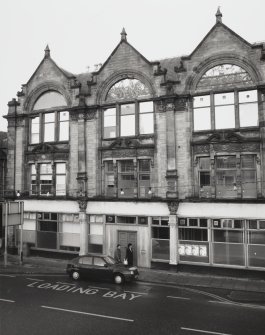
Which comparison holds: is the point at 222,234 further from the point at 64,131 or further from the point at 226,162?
the point at 64,131

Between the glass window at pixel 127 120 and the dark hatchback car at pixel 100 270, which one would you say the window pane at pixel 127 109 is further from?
the dark hatchback car at pixel 100 270

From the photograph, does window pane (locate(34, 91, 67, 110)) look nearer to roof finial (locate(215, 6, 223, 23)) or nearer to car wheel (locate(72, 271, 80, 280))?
roof finial (locate(215, 6, 223, 23))

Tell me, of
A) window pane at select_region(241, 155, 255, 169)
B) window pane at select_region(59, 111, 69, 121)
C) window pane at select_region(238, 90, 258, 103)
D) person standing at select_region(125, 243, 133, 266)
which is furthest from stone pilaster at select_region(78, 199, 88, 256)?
window pane at select_region(238, 90, 258, 103)

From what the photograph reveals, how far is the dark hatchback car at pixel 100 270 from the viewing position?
18.7 metres

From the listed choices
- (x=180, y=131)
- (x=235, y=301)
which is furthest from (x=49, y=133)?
(x=235, y=301)

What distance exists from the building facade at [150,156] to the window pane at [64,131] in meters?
0.09

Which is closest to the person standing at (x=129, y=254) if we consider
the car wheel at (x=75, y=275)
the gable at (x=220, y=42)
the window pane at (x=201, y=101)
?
the car wheel at (x=75, y=275)

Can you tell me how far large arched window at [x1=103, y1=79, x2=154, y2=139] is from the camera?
2431 centimetres

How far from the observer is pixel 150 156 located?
2377 centimetres

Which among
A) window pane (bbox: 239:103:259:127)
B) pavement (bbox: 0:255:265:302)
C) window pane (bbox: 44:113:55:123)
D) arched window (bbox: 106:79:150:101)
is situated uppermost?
arched window (bbox: 106:79:150:101)

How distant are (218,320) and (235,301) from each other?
330 cm

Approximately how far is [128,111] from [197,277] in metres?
12.3

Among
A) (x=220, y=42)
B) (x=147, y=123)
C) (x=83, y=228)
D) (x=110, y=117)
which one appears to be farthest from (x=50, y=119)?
(x=220, y=42)

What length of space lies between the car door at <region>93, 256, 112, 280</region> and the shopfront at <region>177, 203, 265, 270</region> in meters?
5.80
